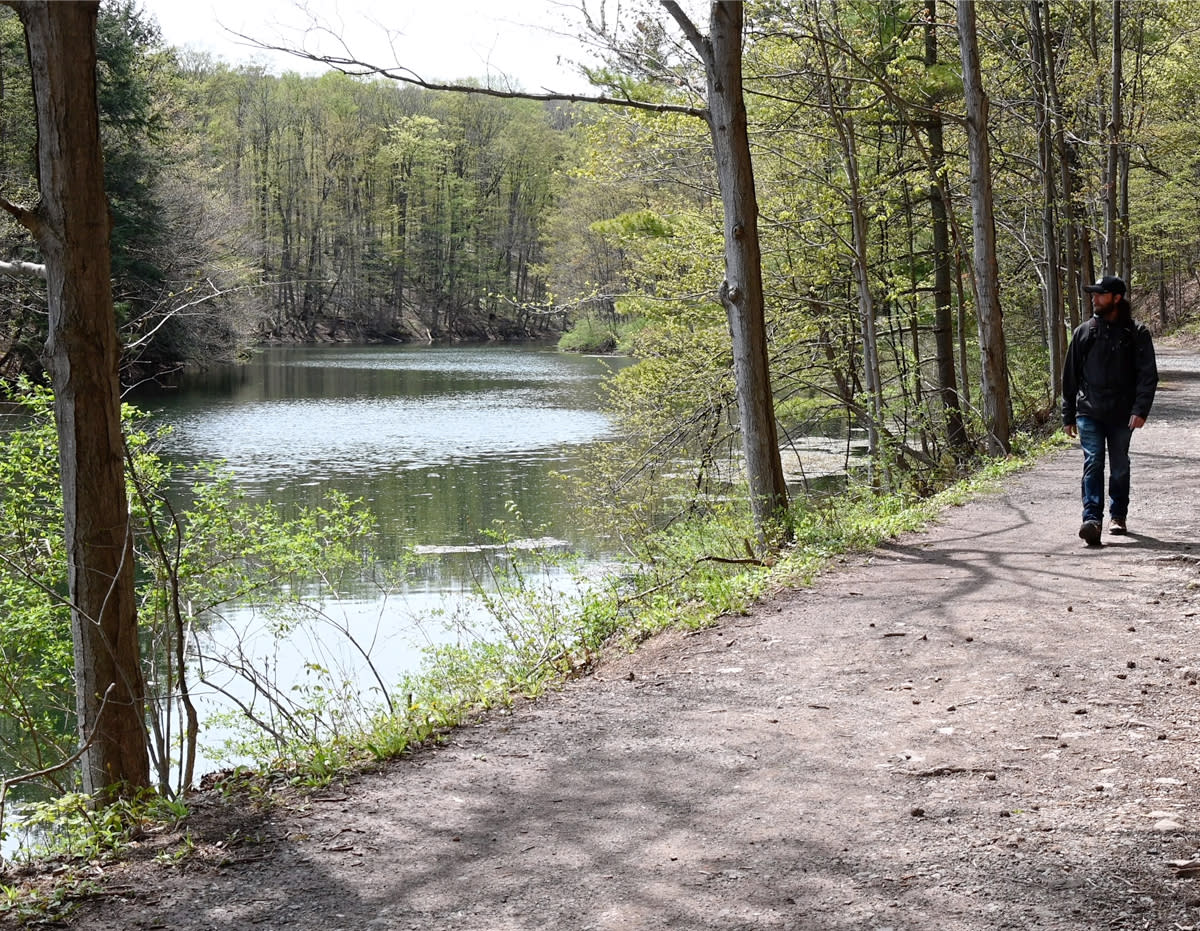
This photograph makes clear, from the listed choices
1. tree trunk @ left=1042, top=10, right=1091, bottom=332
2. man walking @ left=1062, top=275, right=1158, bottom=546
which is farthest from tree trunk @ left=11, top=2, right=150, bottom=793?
tree trunk @ left=1042, top=10, right=1091, bottom=332

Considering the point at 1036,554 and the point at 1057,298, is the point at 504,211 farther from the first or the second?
the point at 1036,554

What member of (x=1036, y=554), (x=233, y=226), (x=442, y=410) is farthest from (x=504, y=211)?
(x=1036, y=554)

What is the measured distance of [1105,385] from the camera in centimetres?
796

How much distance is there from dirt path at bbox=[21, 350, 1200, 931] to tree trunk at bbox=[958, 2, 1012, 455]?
7639 millimetres

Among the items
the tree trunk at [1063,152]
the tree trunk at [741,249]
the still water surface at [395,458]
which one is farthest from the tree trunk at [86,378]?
the tree trunk at [1063,152]

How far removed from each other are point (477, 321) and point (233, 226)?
4610 cm

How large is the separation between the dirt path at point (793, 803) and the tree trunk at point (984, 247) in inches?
301

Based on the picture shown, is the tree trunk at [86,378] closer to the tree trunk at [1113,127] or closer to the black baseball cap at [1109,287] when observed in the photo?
the black baseball cap at [1109,287]

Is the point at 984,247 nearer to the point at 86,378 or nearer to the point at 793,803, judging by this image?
the point at 86,378

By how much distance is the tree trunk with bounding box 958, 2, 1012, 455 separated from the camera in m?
13.5

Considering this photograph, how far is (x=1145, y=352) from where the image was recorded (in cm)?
782

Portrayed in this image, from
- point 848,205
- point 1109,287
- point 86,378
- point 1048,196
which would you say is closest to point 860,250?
point 848,205

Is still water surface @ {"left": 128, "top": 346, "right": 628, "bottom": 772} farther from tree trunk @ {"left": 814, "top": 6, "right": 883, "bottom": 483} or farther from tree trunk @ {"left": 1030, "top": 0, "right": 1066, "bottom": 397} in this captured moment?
tree trunk @ {"left": 1030, "top": 0, "right": 1066, "bottom": 397}

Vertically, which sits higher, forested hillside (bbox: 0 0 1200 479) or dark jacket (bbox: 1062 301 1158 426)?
forested hillside (bbox: 0 0 1200 479)
